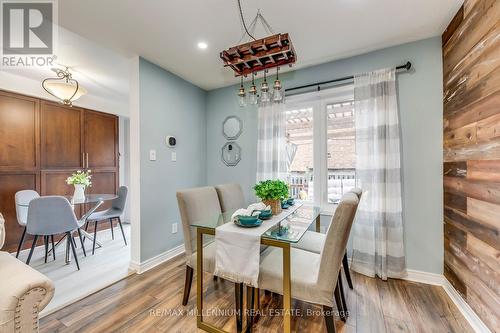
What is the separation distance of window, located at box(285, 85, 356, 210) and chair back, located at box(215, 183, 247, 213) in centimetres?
86

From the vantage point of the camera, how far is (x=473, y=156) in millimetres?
1562

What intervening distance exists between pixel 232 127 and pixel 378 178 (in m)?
1.99

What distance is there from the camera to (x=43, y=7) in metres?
1.70

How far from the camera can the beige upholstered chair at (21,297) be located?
0.90 meters

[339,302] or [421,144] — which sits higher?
[421,144]

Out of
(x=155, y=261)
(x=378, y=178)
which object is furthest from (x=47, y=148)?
(x=378, y=178)

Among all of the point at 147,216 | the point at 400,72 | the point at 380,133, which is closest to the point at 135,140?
the point at 147,216

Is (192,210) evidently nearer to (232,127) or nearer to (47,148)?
(232,127)

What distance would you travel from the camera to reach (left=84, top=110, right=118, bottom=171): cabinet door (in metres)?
3.75

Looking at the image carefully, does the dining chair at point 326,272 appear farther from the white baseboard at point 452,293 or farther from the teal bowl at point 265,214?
the white baseboard at point 452,293

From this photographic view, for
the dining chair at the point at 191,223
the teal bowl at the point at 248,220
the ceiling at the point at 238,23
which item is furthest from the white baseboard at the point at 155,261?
the ceiling at the point at 238,23

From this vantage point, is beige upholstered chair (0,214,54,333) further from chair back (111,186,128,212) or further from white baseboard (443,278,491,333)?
white baseboard (443,278,491,333)

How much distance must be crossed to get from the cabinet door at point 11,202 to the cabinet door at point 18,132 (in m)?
0.11

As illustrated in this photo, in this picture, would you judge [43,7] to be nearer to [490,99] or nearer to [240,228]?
[240,228]
